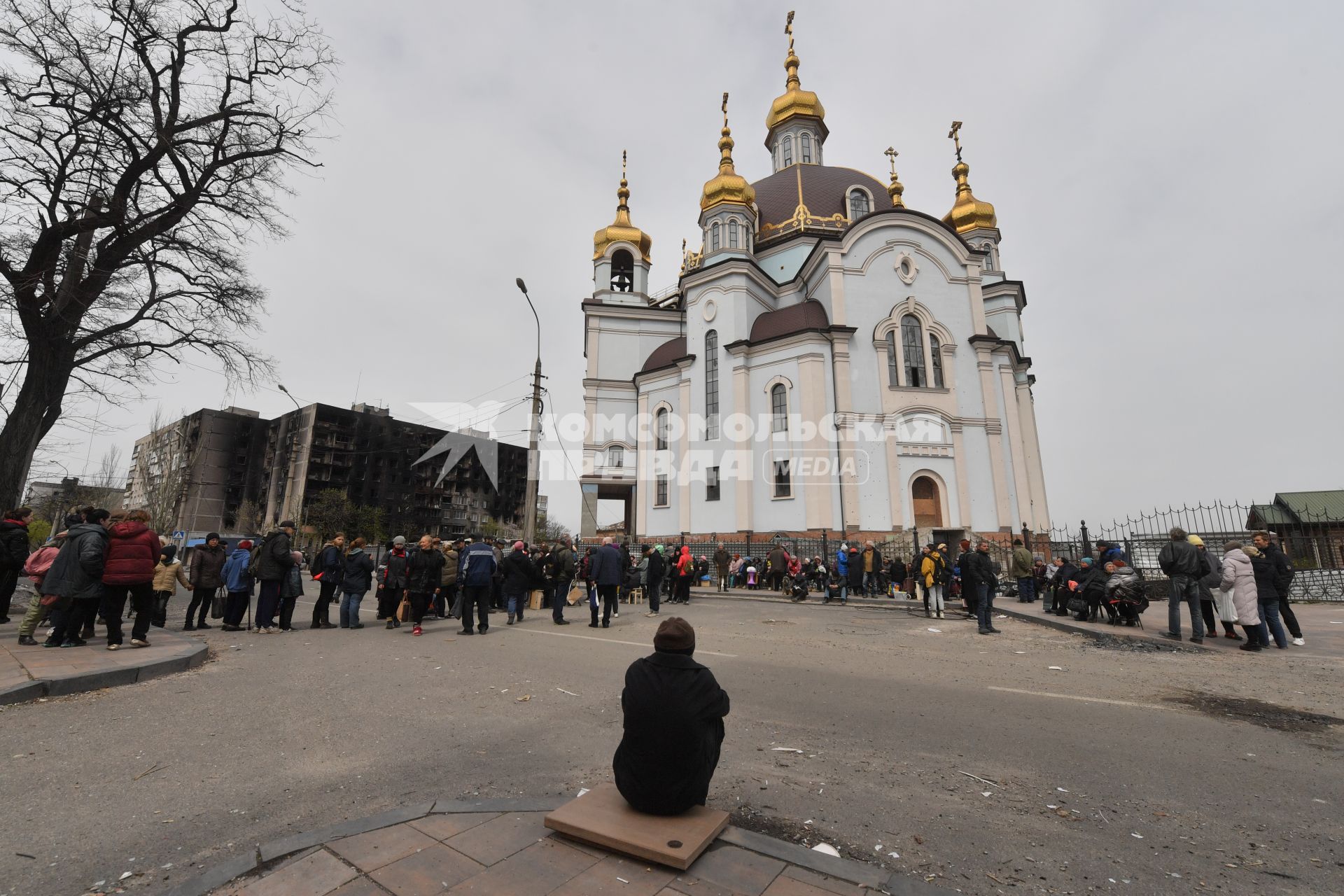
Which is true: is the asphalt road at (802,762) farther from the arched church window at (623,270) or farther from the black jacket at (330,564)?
the arched church window at (623,270)

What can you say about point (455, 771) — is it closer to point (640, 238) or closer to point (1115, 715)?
point (1115, 715)

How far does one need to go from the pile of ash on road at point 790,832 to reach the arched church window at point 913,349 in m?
26.5

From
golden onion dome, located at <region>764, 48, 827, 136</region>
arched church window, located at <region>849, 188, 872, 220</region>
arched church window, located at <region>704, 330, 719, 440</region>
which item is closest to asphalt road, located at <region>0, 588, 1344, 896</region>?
arched church window, located at <region>704, 330, 719, 440</region>

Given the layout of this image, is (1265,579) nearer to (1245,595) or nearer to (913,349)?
(1245,595)

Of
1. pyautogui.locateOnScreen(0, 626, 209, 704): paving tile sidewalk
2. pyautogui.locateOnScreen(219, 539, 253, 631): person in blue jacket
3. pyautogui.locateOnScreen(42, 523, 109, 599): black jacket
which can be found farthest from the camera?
pyautogui.locateOnScreen(219, 539, 253, 631): person in blue jacket

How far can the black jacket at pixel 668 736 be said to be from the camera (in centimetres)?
277

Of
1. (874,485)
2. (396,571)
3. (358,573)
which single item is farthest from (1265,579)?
(874,485)

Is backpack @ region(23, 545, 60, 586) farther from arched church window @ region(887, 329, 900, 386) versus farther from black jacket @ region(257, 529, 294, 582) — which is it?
arched church window @ region(887, 329, 900, 386)

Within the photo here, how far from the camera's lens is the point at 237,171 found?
12047mm

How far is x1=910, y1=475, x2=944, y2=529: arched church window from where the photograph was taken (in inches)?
1017

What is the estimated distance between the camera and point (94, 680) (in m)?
5.64

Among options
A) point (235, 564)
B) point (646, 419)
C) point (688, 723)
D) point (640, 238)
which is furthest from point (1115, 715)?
point (640, 238)

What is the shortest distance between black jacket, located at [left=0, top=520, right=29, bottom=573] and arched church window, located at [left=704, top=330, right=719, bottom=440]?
22711 mm

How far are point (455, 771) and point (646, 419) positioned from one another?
28.0 meters
